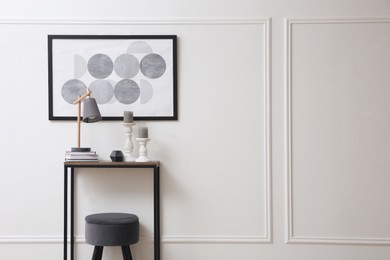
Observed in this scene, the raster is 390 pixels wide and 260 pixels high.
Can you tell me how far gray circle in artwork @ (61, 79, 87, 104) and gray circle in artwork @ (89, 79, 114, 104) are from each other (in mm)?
69

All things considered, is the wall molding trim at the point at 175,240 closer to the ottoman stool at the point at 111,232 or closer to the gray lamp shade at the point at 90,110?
the ottoman stool at the point at 111,232

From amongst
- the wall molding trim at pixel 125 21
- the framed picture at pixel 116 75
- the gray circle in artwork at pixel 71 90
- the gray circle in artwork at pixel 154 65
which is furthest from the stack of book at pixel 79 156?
the wall molding trim at pixel 125 21

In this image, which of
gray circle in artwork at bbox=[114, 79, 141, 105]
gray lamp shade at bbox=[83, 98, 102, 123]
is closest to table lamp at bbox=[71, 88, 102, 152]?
gray lamp shade at bbox=[83, 98, 102, 123]

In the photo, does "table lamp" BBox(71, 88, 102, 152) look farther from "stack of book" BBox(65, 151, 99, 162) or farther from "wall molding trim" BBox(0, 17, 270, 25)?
"wall molding trim" BBox(0, 17, 270, 25)

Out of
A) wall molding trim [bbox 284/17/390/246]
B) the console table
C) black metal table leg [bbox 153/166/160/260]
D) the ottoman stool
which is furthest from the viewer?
wall molding trim [bbox 284/17/390/246]

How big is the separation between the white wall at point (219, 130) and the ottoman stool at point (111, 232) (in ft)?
0.86

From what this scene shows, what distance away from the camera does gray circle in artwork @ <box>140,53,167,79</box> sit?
338cm

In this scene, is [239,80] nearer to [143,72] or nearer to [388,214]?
[143,72]

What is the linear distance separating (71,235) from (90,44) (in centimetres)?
139

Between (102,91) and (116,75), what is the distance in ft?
0.51

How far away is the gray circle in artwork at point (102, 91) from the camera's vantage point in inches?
133

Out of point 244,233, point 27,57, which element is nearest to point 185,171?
point 244,233

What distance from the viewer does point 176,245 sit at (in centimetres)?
337

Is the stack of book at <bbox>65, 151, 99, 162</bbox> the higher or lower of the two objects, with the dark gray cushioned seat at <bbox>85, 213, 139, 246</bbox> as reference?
higher
